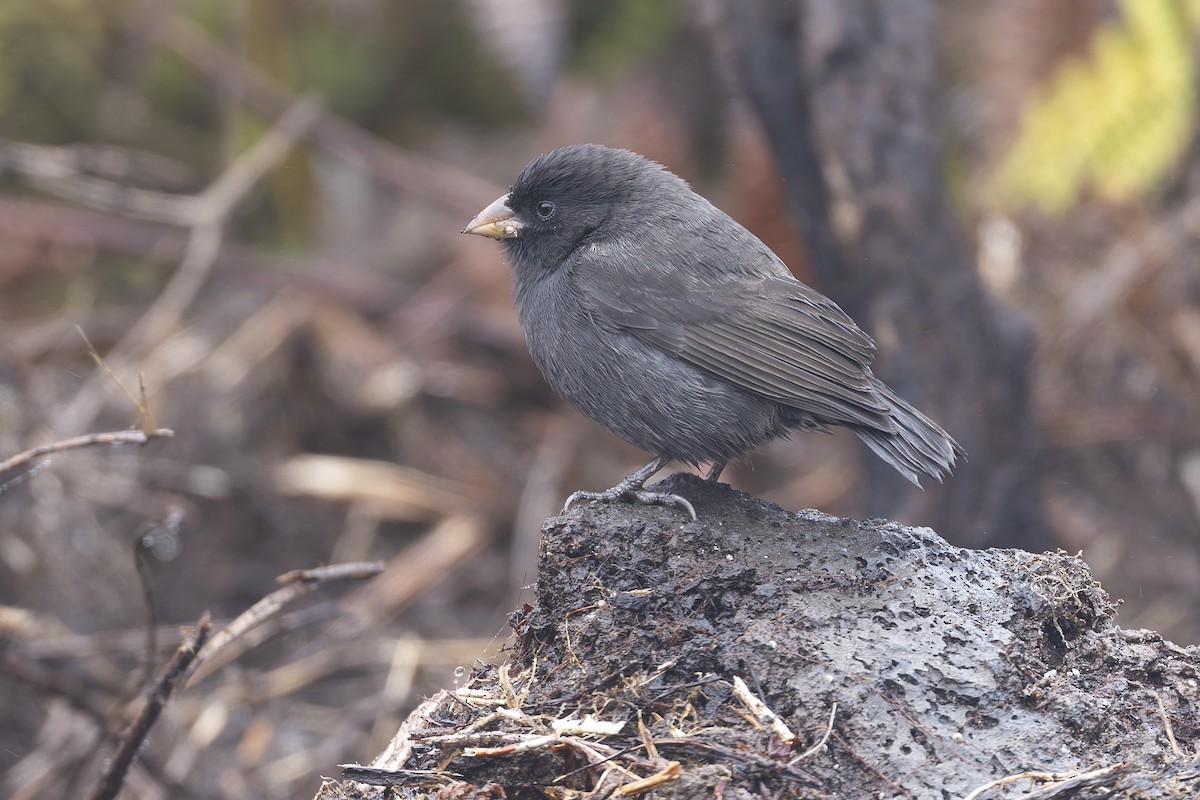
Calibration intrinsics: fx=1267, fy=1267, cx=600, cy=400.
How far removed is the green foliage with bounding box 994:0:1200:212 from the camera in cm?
772

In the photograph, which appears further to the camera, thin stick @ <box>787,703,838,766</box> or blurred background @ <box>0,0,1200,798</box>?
blurred background @ <box>0,0,1200,798</box>

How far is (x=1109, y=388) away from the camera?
24.7 ft

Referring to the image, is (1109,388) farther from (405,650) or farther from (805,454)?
(405,650)

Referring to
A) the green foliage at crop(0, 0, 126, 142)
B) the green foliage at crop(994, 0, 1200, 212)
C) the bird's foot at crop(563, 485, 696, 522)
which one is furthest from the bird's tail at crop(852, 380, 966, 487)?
the green foliage at crop(0, 0, 126, 142)

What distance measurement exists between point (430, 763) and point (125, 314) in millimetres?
6546

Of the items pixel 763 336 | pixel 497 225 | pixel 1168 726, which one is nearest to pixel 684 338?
pixel 763 336

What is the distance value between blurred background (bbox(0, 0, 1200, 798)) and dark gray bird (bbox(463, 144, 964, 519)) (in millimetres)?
1027

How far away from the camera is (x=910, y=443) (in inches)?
141

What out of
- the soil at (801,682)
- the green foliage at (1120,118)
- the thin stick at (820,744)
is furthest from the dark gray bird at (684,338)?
the green foliage at (1120,118)

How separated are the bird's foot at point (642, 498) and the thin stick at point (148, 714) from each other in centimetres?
106

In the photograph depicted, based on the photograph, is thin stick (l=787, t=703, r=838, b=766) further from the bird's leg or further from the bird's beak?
the bird's beak

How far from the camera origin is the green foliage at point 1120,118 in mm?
7719

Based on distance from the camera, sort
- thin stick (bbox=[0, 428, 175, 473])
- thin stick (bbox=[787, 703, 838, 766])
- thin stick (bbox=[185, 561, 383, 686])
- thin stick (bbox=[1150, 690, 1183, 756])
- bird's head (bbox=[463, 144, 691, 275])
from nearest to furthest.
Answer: thin stick (bbox=[787, 703, 838, 766]) < thin stick (bbox=[1150, 690, 1183, 756]) < thin stick (bbox=[0, 428, 175, 473]) < thin stick (bbox=[185, 561, 383, 686]) < bird's head (bbox=[463, 144, 691, 275])

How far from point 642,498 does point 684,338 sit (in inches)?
23.0
